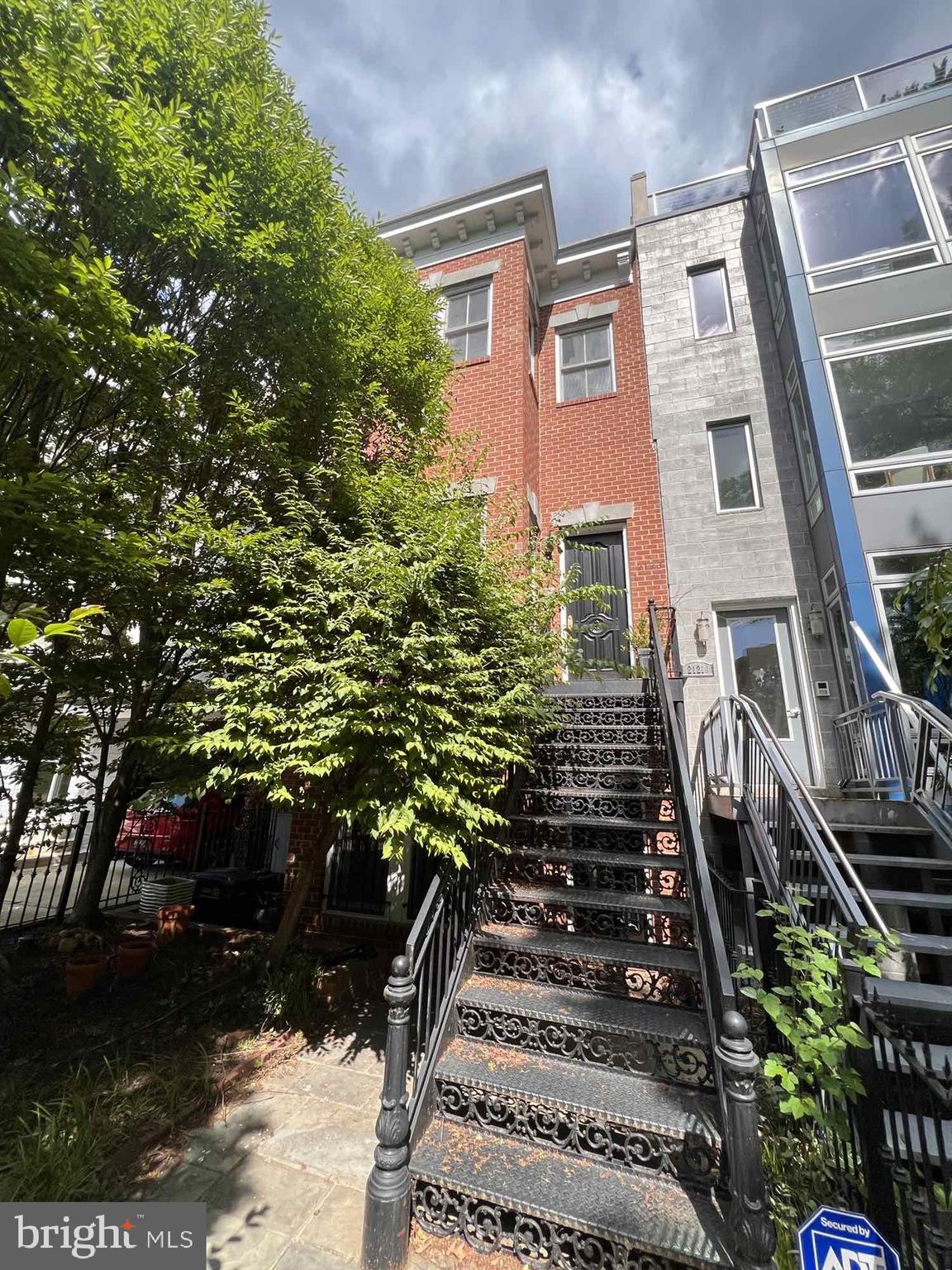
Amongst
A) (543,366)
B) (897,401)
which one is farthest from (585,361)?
(897,401)

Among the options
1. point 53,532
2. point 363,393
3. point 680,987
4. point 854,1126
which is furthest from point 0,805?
point 854,1126

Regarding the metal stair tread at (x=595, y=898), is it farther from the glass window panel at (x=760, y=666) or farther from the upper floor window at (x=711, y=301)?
the upper floor window at (x=711, y=301)

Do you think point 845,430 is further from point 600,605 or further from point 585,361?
point 585,361

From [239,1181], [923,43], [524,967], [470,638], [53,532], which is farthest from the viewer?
[923,43]

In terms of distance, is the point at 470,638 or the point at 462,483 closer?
the point at 470,638

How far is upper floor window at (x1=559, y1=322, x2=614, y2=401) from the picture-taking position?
9.84m

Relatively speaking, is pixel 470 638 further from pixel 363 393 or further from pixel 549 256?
pixel 549 256

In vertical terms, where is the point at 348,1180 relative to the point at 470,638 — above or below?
below

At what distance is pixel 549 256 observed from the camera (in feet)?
32.9

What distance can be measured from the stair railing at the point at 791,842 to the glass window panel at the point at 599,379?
664 centimetres

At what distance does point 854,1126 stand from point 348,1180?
8.87 feet

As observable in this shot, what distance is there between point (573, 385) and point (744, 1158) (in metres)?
10.5

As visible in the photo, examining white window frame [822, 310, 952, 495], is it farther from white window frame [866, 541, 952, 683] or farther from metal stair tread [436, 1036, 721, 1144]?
metal stair tread [436, 1036, 721, 1144]

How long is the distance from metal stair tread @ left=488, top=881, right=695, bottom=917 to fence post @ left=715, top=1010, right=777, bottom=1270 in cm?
119
